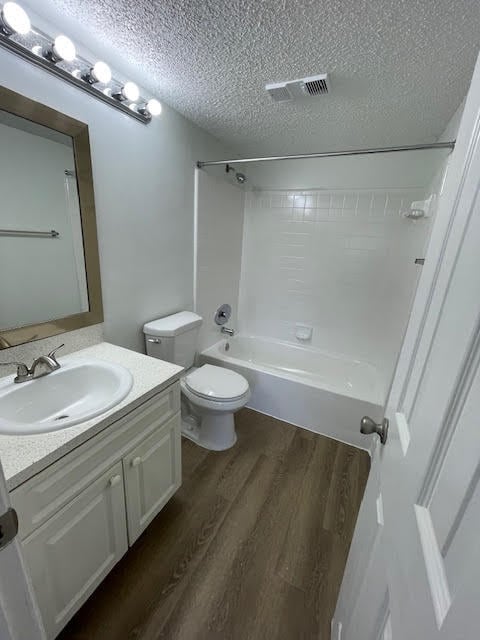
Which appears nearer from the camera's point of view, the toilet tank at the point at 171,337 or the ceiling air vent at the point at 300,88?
the ceiling air vent at the point at 300,88

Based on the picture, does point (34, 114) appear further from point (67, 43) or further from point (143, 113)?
point (143, 113)

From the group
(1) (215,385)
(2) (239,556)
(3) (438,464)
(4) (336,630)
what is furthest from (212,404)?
(3) (438,464)

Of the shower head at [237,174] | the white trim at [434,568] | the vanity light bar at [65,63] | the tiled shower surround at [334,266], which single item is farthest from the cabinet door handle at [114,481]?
the shower head at [237,174]

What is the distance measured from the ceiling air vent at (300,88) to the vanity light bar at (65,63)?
0.62 metres

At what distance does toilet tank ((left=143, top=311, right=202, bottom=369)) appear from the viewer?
5.70 feet

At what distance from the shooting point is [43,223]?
1175 mm

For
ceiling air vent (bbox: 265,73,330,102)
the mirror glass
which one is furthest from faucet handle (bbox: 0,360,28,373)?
ceiling air vent (bbox: 265,73,330,102)

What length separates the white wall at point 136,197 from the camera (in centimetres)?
120

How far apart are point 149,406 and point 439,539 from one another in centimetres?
98

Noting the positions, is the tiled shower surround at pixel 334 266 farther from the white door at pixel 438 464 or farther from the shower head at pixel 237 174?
the white door at pixel 438 464

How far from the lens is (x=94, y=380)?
1.24m

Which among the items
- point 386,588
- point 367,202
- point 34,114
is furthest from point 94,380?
point 367,202

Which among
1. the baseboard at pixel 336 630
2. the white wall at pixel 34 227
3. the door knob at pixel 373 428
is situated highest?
the white wall at pixel 34 227

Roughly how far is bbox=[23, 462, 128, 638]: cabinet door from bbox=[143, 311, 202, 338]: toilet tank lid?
2.81ft
